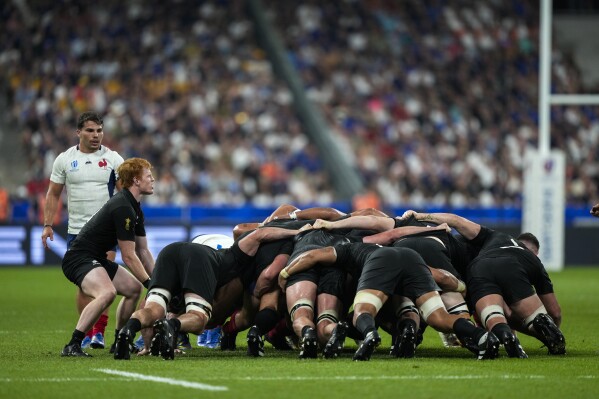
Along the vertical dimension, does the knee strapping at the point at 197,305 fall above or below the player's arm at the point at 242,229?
below

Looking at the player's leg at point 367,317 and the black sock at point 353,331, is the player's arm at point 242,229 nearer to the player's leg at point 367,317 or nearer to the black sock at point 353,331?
the black sock at point 353,331

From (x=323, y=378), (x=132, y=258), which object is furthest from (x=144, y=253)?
(x=323, y=378)

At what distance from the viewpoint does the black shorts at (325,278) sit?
10.5 metres

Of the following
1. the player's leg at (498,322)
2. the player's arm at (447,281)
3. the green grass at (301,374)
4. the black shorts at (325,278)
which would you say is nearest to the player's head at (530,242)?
the green grass at (301,374)

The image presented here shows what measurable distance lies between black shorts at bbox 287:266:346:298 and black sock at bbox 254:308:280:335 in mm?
284

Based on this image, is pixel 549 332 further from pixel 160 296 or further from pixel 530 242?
pixel 160 296

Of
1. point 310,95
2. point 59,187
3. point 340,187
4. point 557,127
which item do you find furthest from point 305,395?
point 557,127

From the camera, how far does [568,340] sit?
12180 millimetres

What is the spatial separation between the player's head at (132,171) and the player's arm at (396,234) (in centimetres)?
212

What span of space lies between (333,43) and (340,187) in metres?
4.94

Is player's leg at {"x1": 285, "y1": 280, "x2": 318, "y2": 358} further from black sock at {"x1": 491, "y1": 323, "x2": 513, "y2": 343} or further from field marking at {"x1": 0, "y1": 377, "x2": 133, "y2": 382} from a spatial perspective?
field marking at {"x1": 0, "y1": 377, "x2": 133, "y2": 382}

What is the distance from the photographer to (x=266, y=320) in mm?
10445

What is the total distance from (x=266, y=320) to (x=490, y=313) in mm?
1877

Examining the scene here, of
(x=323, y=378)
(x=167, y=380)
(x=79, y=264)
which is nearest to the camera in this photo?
(x=167, y=380)
